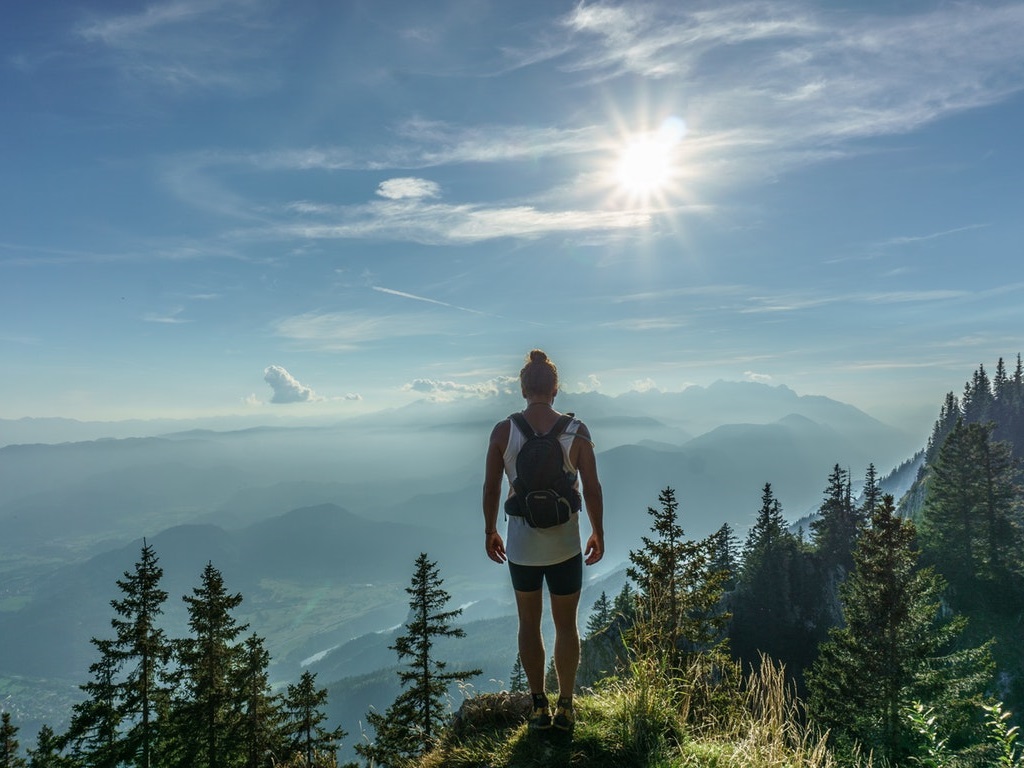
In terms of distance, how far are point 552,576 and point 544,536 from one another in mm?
427

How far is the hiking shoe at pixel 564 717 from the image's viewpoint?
526 cm

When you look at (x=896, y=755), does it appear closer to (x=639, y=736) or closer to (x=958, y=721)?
(x=958, y=721)

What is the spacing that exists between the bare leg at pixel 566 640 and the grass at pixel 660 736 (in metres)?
0.40

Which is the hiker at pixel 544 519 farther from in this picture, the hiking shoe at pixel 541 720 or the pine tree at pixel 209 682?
the pine tree at pixel 209 682

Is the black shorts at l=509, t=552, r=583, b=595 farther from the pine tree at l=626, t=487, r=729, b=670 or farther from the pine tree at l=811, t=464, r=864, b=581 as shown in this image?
the pine tree at l=811, t=464, r=864, b=581

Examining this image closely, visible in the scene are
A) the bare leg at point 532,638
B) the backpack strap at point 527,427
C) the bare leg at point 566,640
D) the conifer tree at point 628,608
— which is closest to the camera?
the backpack strap at point 527,427

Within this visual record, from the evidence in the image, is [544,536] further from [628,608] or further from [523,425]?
[628,608]

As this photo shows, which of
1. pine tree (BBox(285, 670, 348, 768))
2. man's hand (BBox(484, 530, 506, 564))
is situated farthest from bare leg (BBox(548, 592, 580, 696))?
pine tree (BBox(285, 670, 348, 768))

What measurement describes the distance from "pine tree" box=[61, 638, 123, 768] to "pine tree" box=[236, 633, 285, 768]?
4721mm

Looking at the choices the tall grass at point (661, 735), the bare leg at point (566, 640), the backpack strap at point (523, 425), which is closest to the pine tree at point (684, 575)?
the tall grass at point (661, 735)

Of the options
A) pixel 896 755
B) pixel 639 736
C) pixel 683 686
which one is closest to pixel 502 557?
pixel 639 736

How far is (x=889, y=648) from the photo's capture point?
57.6 feet

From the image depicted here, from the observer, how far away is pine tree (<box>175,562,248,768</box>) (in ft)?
61.5

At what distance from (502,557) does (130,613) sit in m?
20.0
